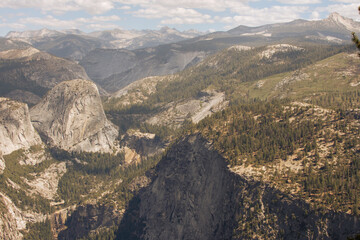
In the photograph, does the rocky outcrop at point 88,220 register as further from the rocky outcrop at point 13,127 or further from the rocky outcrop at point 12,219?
the rocky outcrop at point 13,127

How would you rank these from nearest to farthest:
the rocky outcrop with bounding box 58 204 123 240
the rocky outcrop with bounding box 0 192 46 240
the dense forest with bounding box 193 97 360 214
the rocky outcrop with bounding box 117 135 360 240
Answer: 1. the rocky outcrop with bounding box 117 135 360 240
2. the dense forest with bounding box 193 97 360 214
3. the rocky outcrop with bounding box 0 192 46 240
4. the rocky outcrop with bounding box 58 204 123 240

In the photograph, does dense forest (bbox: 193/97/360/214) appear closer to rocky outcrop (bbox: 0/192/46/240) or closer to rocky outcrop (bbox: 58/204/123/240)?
rocky outcrop (bbox: 58/204/123/240)

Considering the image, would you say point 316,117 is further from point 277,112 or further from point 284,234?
point 284,234

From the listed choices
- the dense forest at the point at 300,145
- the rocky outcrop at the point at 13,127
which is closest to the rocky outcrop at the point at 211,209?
the dense forest at the point at 300,145

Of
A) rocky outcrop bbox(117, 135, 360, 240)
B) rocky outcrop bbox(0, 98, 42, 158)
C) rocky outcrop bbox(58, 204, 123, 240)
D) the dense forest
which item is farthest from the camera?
rocky outcrop bbox(0, 98, 42, 158)

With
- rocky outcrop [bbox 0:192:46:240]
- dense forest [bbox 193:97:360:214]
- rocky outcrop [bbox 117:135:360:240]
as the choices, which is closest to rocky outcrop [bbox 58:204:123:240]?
rocky outcrop [bbox 117:135:360:240]

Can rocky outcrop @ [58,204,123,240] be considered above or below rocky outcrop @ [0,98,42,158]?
below
